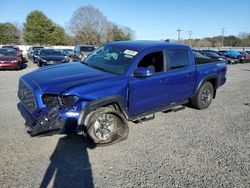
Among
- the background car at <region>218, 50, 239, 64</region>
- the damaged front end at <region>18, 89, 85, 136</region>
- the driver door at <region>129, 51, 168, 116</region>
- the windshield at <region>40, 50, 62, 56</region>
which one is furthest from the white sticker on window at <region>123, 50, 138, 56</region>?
the background car at <region>218, 50, 239, 64</region>

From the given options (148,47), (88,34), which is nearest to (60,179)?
(148,47)

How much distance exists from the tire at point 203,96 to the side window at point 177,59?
1065 millimetres

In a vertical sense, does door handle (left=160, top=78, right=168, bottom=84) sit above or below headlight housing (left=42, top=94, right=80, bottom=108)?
above

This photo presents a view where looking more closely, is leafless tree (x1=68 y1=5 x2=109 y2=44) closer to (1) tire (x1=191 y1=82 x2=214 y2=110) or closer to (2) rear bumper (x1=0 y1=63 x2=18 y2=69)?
(2) rear bumper (x1=0 y1=63 x2=18 y2=69)

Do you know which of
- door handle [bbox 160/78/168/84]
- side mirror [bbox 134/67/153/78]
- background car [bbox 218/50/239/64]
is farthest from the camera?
background car [bbox 218/50/239/64]

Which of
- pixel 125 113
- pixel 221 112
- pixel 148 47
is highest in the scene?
pixel 148 47

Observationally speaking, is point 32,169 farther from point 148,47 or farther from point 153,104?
point 148,47

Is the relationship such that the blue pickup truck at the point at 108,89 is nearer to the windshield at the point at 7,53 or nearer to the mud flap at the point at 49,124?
the mud flap at the point at 49,124

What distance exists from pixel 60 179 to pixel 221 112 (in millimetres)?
4947

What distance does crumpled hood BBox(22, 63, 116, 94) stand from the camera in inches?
161

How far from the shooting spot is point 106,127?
4.55 m

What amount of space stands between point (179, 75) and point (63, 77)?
2.60 m

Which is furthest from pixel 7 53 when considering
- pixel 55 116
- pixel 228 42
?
pixel 228 42

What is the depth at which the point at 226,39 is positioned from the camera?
102m
